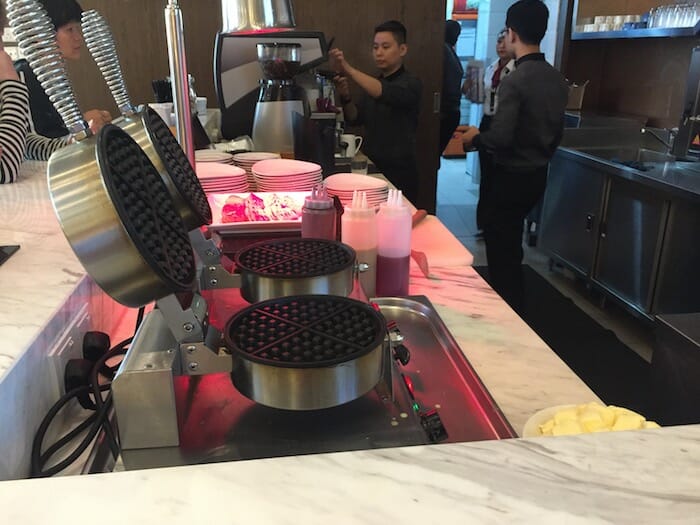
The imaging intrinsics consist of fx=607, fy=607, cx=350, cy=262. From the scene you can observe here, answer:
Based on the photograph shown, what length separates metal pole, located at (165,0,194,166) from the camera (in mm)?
1001

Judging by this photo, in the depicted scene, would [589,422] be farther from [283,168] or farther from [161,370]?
[283,168]

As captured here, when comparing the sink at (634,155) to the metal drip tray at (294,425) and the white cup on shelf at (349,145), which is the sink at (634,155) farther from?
the metal drip tray at (294,425)

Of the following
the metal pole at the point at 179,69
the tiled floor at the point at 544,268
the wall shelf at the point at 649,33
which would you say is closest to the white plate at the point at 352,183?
the metal pole at the point at 179,69

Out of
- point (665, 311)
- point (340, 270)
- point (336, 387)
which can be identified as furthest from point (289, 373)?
point (665, 311)

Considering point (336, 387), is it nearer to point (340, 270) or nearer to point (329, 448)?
point (329, 448)

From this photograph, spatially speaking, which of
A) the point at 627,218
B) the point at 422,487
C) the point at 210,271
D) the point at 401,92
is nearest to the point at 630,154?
the point at 627,218

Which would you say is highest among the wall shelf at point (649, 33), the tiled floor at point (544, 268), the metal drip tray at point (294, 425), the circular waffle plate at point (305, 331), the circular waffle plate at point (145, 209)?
the wall shelf at point (649, 33)

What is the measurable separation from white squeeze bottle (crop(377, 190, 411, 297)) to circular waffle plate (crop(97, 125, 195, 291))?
0.50 meters

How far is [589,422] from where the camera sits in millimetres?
622

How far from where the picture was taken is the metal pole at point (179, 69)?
3.28 ft

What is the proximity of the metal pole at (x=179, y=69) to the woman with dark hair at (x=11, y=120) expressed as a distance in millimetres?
822

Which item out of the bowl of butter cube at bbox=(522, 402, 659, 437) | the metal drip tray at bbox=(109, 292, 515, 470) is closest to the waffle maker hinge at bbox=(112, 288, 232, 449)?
the metal drip tray at bbox=(109, 292, 515, 470)

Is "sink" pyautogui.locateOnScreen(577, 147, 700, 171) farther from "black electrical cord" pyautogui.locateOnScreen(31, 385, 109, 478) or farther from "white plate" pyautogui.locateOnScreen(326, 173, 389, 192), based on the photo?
"black electrical cord" pyautogui.locateOnScreen(31, 385, 109, 478)

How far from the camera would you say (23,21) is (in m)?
0.55
